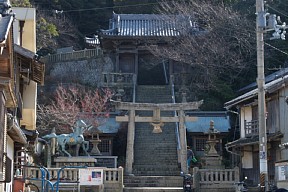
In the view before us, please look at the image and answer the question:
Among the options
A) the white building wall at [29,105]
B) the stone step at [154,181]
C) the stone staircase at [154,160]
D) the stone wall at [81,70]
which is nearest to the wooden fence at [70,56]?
the stone wall at [81,70]

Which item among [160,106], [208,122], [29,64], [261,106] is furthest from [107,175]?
[208,122]

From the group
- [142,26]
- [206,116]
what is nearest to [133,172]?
[206,116]

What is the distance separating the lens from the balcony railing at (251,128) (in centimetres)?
3300

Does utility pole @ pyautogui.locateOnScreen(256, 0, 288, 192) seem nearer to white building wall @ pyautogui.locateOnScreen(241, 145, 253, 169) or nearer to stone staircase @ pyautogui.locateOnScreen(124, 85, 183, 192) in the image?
stone staircase @ pyautogui.locateOnScreen(124, 85, 183, 192)

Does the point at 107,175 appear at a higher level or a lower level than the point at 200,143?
lower

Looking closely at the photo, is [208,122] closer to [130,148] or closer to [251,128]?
[251,128]

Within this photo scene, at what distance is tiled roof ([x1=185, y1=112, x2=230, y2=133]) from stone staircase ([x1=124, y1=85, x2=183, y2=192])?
189cm

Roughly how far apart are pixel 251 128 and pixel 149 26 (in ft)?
67.9

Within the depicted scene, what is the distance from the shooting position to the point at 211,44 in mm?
43656

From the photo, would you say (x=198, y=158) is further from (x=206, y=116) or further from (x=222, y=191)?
(x=222, y=191)

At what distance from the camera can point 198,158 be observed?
39.8 meters

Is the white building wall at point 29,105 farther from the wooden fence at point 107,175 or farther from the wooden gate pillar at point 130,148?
the wooden gate pillar at point 130,148

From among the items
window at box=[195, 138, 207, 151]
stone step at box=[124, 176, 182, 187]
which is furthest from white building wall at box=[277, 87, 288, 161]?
window at box=[195, 138, 207, 151]

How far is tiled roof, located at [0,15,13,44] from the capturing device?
11.5 metres
